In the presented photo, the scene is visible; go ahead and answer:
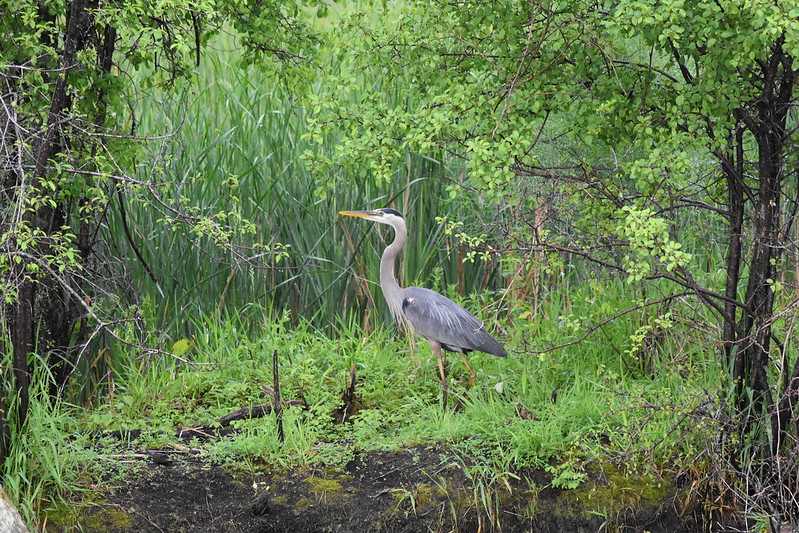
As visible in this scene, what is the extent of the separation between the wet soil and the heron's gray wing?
2.73ft

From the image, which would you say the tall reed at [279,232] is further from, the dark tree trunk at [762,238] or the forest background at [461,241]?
the dark tree trunk at [762,238]

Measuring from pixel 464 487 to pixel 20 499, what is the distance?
1.88 m

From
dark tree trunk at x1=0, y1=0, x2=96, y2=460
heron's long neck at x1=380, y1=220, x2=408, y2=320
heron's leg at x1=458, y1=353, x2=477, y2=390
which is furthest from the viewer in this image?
heron's long neck at x1=380, y1=220, x2=408, y2=320

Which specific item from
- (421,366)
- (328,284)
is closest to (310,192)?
(328,284)

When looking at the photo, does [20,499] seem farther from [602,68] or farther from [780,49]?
[780,49]

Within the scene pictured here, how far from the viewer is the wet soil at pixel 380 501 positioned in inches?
169

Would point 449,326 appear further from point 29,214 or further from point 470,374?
point 29,214

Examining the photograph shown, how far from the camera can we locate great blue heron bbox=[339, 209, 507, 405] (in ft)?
17.0

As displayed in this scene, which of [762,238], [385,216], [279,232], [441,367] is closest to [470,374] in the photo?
[441,367]

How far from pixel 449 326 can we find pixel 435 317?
91 mm

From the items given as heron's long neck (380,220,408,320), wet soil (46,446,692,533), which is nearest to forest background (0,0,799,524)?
wet soil (46,446,692,533)

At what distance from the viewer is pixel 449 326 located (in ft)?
17.0

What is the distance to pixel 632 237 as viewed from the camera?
3826 mm

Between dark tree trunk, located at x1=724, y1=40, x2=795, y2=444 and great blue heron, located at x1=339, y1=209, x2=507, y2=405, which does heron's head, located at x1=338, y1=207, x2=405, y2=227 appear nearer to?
great blue heron, located at x1=339, y1=209, x2=507, y2=405
